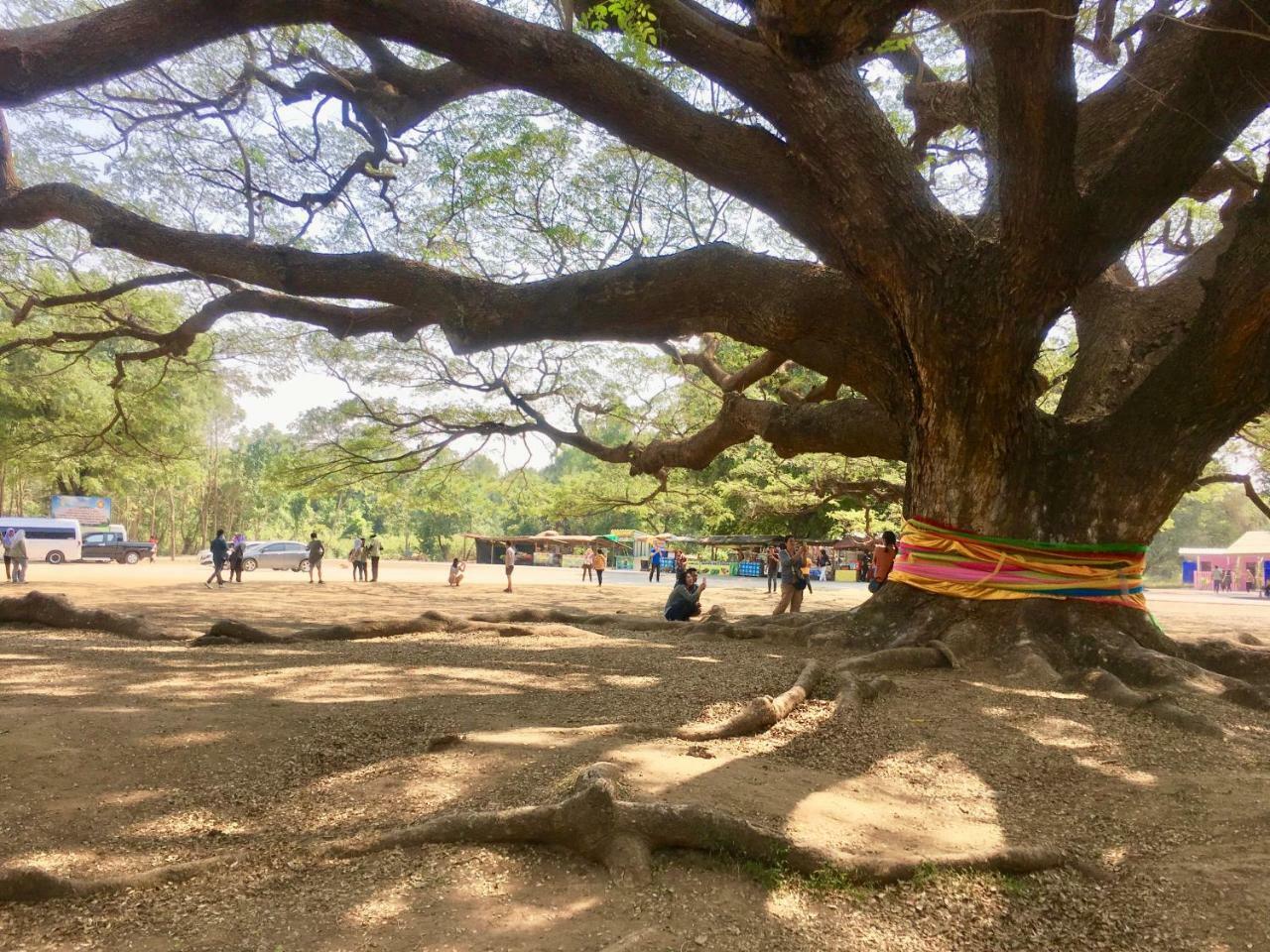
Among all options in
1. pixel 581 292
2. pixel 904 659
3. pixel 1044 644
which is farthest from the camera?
pixel 581 292

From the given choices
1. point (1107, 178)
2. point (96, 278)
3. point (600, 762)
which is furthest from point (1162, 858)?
point (96, 278)

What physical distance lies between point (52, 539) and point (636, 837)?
3834 centimetres

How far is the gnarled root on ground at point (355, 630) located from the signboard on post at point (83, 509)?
33624mm

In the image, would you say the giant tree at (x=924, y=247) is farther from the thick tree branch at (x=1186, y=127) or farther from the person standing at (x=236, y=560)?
the person standing at (x=236, y=560)

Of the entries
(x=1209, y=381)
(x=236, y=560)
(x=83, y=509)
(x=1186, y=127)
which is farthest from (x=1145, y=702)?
(x=83, y=509)

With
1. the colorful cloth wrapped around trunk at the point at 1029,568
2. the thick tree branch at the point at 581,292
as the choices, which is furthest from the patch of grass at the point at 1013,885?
the thick tree branch at the point at 581,292

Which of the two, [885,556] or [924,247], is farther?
[885,556]

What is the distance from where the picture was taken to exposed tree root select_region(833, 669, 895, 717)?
4926mm

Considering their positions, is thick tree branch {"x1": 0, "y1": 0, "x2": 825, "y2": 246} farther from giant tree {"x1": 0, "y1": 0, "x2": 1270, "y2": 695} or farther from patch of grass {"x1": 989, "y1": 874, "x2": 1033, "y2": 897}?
patch of grass {"x1": 989, "y1": 874, "x2": 1033, "y2": 897}

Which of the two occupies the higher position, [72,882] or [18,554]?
[18,554]

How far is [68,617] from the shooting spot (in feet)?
30.5

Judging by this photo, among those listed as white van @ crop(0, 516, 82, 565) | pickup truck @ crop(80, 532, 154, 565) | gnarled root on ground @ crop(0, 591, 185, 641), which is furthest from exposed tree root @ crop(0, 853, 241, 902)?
pickup truck @ crop(80, 532, 154, 565)

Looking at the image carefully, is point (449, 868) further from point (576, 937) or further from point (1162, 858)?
point (1162, 858)

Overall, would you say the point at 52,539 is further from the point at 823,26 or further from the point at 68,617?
the point at 823,26
